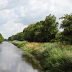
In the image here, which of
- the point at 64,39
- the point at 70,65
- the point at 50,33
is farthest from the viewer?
the point at 50,33

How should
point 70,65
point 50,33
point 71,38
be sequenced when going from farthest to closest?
point 50,33
point 71,38
point 70,65

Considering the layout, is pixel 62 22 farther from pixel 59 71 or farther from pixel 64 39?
pixel 59 71

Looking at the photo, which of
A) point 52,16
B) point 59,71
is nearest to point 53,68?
point 59,71

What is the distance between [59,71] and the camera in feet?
24.5

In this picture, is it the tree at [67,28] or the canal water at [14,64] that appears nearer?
the canal water at [14,64]

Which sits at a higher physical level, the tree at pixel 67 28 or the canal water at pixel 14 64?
the tree at pixel 67 28

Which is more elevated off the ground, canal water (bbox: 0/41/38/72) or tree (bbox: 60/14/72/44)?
tree (bbox: 60/14/72/44)

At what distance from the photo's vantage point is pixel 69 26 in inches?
497

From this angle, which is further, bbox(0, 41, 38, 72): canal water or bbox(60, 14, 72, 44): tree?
bbox(60, 14, 72, 44): tree

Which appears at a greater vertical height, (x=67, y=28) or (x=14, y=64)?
(x=67, y=28)

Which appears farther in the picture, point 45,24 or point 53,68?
point 45,24

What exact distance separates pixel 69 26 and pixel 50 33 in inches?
733

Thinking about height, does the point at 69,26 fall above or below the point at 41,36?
below

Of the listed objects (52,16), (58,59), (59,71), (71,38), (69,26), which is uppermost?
(52,16)
